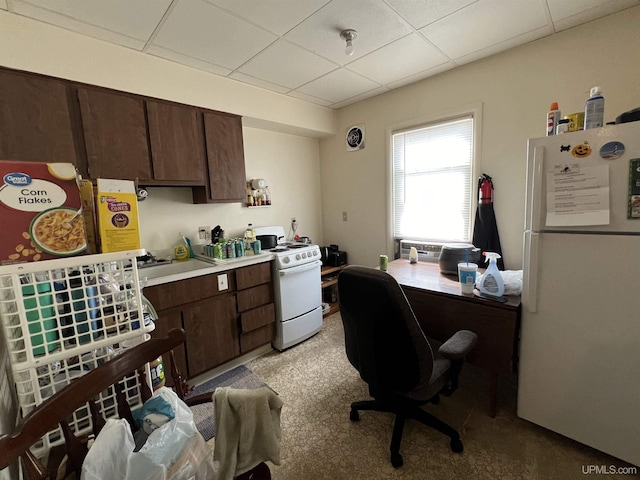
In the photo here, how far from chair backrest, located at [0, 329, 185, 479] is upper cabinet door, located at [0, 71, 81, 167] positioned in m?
1.66

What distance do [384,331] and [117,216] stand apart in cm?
118

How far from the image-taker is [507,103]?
2279 millimetres

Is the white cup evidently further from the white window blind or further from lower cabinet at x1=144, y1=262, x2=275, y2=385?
lower cabinet at x1=144, y1=262, x2=275, y2=385

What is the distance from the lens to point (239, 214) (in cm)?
303

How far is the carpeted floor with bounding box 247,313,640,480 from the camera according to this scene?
4.65 ft

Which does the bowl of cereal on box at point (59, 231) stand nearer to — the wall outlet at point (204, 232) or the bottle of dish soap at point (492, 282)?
the bottle of dish soap at point (492, 282)

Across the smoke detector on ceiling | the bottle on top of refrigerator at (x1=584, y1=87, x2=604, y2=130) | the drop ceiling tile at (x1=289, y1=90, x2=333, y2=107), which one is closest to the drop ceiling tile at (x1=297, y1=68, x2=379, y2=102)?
the drop ceiling tile at (x1=289, y1=90, x2=333, y2=107)

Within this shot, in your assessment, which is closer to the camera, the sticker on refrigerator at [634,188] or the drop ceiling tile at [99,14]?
the sticker on refrigerator at [634,188]

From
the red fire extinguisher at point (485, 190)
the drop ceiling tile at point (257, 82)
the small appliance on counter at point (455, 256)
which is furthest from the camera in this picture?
the drop ceiling tile at point (257, 82)

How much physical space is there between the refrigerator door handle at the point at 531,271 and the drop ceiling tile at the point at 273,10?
1784 mm

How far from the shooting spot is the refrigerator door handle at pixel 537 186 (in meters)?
1.40

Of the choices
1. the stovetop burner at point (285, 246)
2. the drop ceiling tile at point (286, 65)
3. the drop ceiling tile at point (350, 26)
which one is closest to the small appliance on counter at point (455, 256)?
the stovetop burner at point (285, 246)

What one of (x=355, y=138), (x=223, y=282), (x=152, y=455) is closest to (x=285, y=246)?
(x=223, y=282)

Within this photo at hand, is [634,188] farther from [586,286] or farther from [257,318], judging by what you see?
[257,318]
